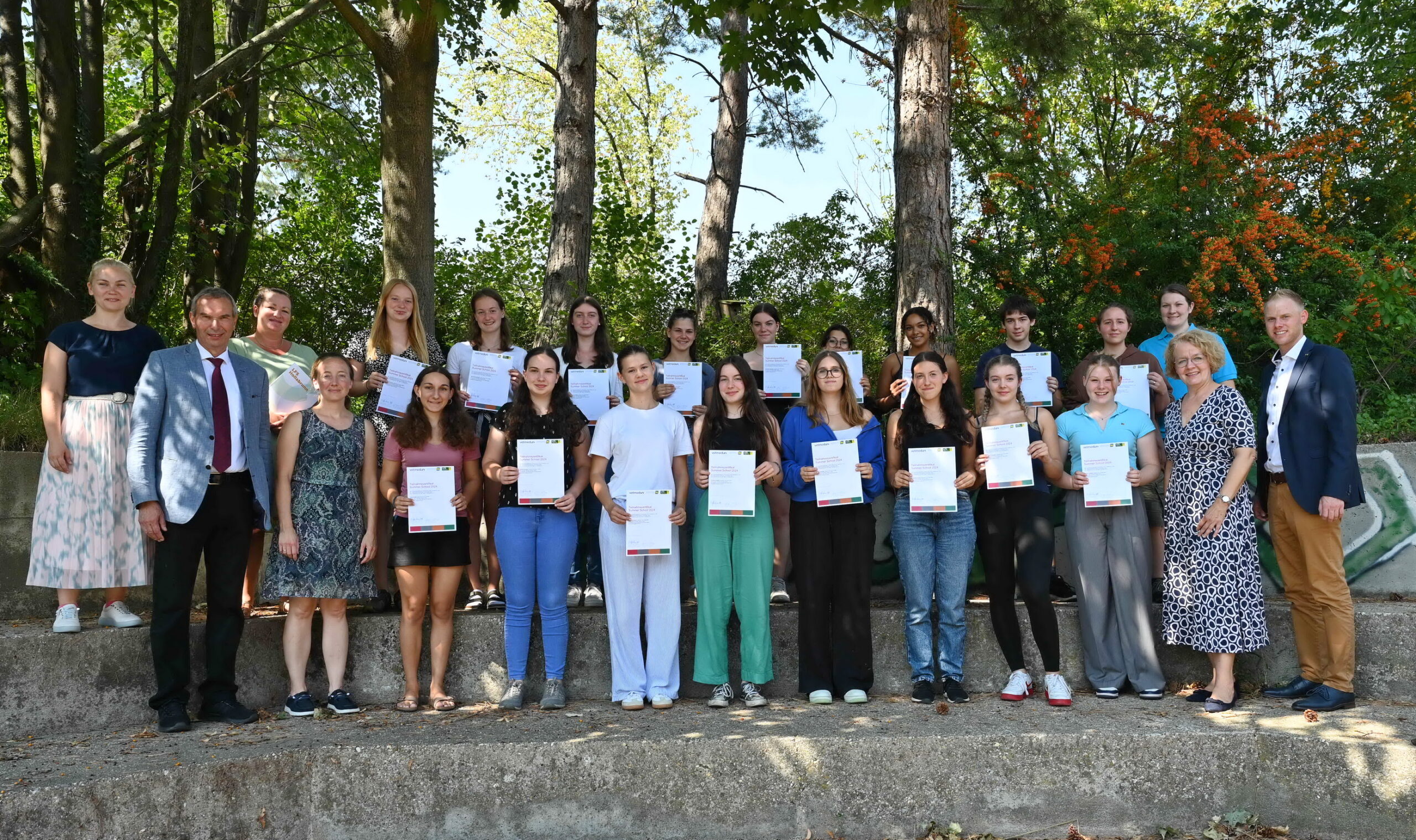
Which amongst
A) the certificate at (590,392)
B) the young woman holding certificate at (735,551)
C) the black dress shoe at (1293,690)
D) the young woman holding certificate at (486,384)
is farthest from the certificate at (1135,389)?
the young woman holding certificate at (486,384)

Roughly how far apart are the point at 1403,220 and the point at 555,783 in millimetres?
9922

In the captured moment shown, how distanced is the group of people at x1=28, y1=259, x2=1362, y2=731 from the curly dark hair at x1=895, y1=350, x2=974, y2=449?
0.05 ft

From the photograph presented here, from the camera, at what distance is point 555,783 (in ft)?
16.4

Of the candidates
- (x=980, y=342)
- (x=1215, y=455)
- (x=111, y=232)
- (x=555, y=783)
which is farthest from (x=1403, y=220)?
(x=111, y=232)

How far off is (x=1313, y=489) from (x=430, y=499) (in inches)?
178

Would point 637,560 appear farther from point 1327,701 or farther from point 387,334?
point 1327,701

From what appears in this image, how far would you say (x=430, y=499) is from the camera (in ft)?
18.3

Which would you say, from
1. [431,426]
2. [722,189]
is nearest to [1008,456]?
[431,426]

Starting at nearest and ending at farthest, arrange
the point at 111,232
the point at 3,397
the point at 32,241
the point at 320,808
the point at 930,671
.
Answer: the point at 320,808, the point at 930,671, the point at 3,397, the point at 32,241, the point at 111,232

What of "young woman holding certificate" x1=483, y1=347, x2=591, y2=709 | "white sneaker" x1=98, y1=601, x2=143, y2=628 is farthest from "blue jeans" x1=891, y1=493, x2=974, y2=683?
"white sneaker" x1=98, y1=601, x2=143, y2=628

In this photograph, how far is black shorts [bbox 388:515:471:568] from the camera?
5672 millimetres

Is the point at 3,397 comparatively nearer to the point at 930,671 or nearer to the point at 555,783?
the point at 555,783

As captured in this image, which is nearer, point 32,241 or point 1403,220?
point 32,241

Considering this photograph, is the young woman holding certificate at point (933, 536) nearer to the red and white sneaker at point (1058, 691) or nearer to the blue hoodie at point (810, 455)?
the blue hoodie at point (810, 455)
